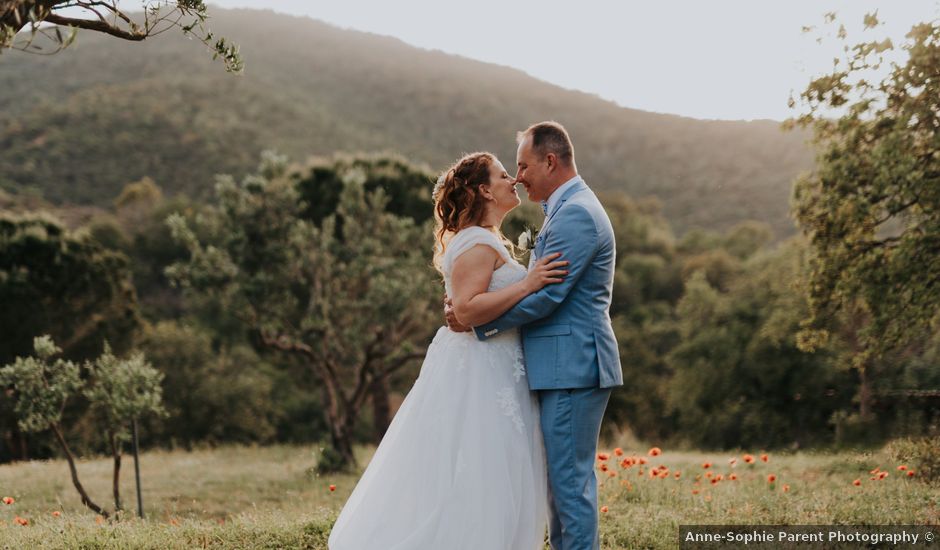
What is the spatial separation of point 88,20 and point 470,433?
3.24 m

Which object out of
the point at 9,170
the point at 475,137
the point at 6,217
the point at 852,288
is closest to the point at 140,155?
the point at 9,170

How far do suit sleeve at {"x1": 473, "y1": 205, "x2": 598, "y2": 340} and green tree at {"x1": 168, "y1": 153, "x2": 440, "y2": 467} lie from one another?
34.2 feet

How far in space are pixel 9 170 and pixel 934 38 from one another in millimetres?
49432

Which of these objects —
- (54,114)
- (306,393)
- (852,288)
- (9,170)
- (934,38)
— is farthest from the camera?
(54,114)

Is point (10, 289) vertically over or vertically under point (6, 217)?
under

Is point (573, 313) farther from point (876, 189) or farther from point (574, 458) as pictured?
point (876, 189)

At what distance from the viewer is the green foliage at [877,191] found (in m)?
9.06

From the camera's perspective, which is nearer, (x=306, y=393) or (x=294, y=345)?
(x=294, y=345)

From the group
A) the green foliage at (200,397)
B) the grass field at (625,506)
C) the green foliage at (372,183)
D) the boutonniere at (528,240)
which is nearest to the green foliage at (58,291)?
the green foliage at (200,397)

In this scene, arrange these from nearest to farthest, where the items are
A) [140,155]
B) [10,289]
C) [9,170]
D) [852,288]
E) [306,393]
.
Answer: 1. [852,288]
2. [10,289]
3. [306,393]
4. [9,170]
5. [140,155]

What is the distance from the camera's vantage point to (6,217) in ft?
74.1

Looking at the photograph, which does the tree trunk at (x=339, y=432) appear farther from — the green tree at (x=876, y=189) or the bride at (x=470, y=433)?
the bride at (x=470, y=433)

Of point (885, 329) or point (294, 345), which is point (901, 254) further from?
point (294, 345)

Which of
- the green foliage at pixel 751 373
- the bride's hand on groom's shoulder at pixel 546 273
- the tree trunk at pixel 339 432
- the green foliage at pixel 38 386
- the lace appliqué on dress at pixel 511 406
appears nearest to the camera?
the bride's hand on groom's shoulder at pixel 546 273
